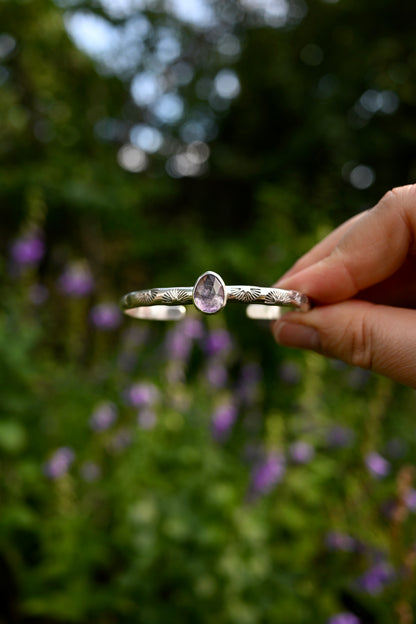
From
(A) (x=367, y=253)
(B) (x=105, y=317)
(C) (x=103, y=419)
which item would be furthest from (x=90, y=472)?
(A) (x=367, y=253)

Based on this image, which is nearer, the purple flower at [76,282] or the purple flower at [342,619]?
the purple flower at [342,619]

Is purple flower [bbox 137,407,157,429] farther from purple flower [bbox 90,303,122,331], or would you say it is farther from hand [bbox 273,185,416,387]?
hand [bbox 273,185,416,387]

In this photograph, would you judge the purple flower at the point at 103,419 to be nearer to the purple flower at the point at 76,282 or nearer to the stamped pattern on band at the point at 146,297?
the purple flower at the point at 76,282

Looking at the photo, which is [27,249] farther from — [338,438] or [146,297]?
[146,297]

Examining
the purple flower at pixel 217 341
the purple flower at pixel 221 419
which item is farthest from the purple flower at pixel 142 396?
the purple flower at pixel 217 341

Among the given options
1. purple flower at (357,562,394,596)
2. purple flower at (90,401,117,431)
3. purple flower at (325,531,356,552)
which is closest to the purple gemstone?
purple flower at (357,562,394,596)

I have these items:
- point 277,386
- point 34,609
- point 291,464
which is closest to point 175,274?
point 277,386
